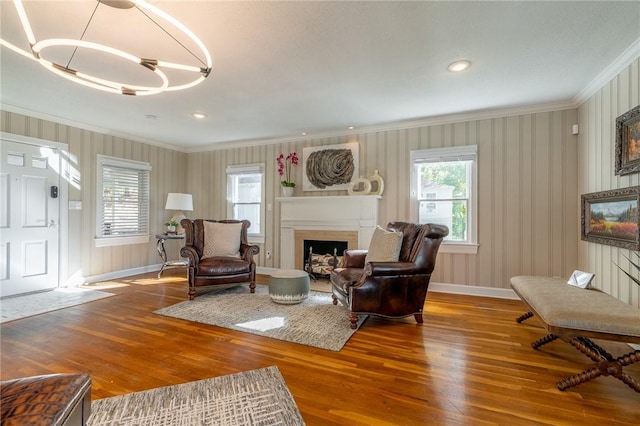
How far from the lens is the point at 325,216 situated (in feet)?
15.5

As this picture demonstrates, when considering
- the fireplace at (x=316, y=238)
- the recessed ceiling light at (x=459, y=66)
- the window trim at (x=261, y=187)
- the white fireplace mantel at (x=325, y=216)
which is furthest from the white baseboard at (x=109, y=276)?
the recessed ceiling light at (x=459, y=66)

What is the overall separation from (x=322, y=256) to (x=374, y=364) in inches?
106

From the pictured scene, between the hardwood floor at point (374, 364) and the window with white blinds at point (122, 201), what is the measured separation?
80.1 inches

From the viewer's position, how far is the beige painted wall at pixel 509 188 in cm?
354

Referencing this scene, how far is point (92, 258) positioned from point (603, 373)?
6040 millimetres

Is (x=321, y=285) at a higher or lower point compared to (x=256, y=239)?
lower

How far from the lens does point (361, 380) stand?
1895mm

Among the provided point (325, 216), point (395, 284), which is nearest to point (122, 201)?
point (325, 216)

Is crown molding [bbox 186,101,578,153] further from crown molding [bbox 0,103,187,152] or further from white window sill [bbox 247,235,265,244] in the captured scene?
white window sill [bbox 247,235,265,244]

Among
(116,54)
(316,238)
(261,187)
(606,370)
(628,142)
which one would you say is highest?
(116,54)

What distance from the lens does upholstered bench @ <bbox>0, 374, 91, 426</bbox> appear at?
2.61 ft

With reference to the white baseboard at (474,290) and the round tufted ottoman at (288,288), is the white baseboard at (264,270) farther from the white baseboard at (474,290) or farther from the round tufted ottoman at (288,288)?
the white baseboard at (474,290)

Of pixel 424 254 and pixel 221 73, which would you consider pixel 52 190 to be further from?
pixel 424 254

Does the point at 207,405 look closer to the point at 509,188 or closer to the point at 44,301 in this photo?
the point at 44,301
